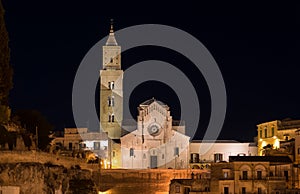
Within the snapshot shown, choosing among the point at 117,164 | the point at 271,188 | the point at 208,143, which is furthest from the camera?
the point at 208,143

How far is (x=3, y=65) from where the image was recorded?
59.8m

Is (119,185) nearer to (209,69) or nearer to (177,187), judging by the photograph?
(177,187)

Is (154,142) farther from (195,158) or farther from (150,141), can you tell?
(195,158)

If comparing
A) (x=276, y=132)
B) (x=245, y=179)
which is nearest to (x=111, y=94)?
(x=276, y=132)

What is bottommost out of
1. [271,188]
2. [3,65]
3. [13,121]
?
[271,188]

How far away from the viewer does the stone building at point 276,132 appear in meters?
87.6

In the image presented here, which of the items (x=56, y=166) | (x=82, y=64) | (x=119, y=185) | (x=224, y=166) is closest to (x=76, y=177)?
(x=56, y=166)

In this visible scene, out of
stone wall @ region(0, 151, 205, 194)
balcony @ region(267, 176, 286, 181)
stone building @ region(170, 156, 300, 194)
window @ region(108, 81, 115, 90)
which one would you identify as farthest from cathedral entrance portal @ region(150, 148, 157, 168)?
balcony @ region(267, 176, 286, 181)

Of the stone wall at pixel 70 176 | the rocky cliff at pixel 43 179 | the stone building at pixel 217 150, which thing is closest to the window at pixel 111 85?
the stone building at pixel 217 150

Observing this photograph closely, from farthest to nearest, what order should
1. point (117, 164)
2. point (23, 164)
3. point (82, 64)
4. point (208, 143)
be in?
point (82, 64), point (208, 143), point (117, 164), point (23, 164)

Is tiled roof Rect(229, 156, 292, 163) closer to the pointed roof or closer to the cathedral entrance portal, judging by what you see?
the cathedral entrance portal

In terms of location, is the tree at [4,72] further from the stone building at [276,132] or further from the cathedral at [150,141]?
the stone building at [276,132]

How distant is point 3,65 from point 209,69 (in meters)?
35.6

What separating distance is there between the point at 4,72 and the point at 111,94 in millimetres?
32840
